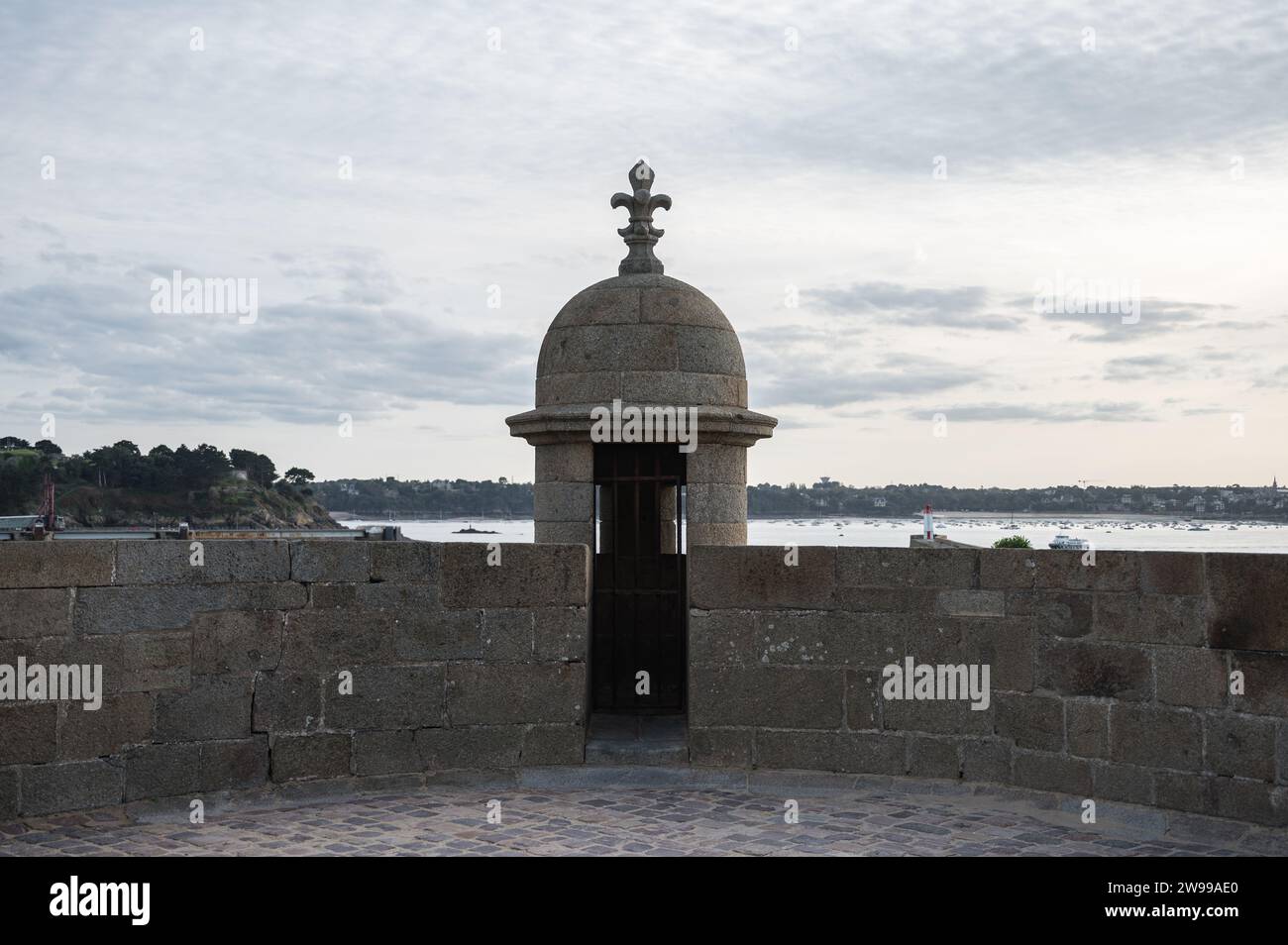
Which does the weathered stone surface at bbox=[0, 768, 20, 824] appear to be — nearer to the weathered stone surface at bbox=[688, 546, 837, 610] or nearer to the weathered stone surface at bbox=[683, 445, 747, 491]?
the weathered stone surface at bbox=[688, 546, 837, 610]

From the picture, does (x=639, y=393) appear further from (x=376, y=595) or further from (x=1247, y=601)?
(x=1247, y=601)

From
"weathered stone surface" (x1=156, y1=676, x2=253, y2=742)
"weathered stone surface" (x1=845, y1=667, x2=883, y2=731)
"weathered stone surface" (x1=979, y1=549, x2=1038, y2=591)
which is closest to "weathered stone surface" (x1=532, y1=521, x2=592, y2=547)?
"weathered stone surface" (x1=845, y1=667, x2=883, y2=731)

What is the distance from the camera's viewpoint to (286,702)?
262 inches

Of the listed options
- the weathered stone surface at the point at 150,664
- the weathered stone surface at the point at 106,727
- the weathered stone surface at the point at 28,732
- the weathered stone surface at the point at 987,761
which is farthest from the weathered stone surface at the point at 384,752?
the weathered stone surface at the point at 987,761

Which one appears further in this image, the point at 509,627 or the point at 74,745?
the point at 509,627

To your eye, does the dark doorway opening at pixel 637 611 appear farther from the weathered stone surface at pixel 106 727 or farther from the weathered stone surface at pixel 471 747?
the weathered stone surface at pixel 106 727

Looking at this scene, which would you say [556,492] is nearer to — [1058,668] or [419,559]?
[419,559]

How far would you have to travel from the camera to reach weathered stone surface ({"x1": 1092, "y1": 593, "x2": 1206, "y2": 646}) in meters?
6.10

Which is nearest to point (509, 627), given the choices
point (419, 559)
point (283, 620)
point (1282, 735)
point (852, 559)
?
point (419, 559)

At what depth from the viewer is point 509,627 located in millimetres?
6898

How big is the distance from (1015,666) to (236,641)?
161 inches

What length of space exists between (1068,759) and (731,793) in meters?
1.72

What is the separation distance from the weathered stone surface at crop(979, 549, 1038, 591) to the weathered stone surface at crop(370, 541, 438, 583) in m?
2.94

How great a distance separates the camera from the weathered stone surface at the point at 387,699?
6.70 meters
